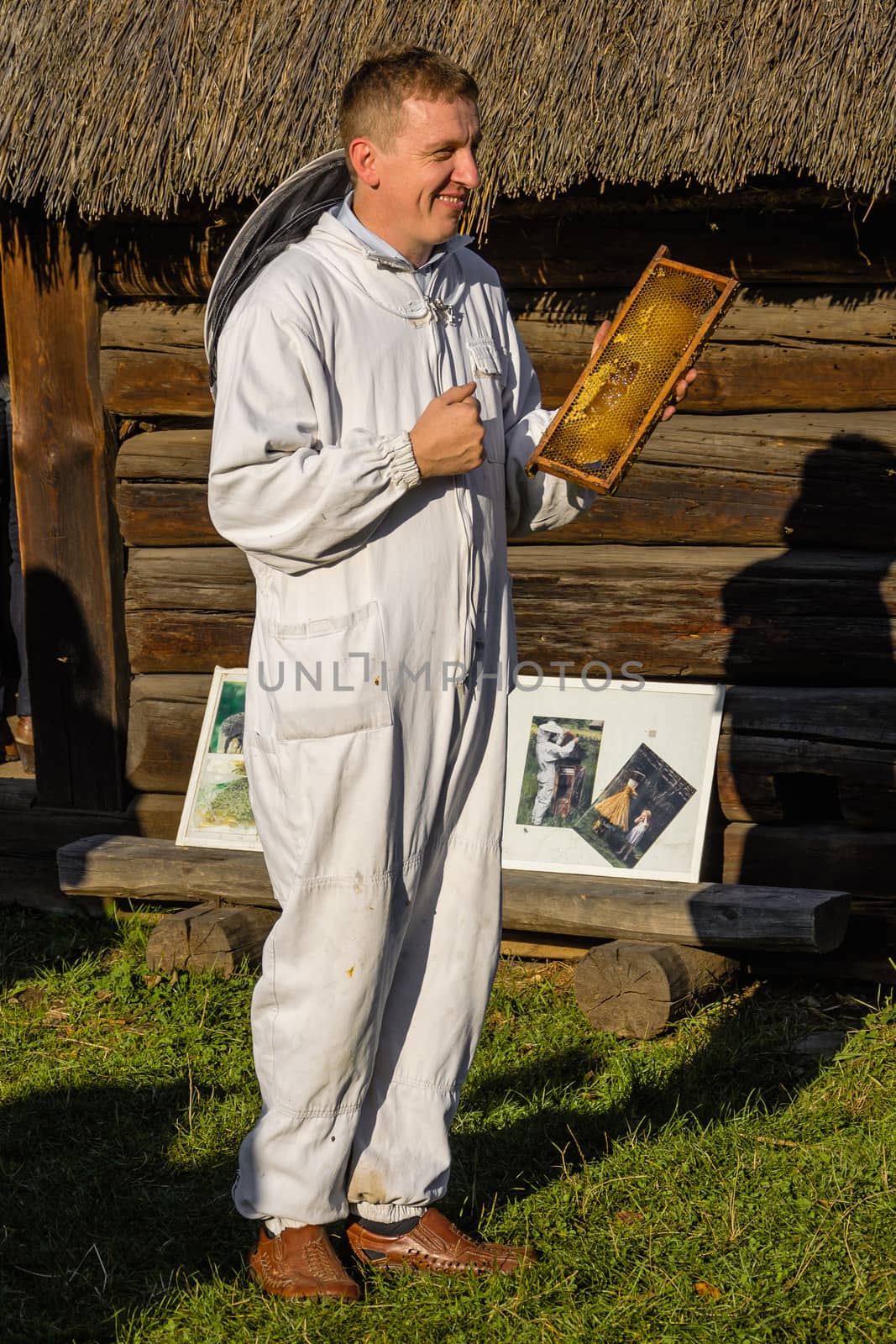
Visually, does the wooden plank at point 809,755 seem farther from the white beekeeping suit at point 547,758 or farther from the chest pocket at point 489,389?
the chest pocket at point 489,389

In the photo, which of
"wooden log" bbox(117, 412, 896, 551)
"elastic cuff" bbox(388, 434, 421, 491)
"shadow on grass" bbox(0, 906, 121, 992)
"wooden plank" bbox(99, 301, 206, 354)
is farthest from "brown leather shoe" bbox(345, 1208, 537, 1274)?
"wooden plank" bbox(99, 301, 206, 354)

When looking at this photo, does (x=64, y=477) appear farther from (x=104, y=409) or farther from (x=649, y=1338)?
(x=649, y=1338)

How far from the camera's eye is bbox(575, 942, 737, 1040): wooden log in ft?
13.9

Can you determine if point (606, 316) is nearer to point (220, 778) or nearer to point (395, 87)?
point (220, 778)

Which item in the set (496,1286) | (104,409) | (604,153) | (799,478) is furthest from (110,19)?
(496,1286)

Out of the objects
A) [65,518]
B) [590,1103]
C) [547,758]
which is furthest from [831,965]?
[65,518]

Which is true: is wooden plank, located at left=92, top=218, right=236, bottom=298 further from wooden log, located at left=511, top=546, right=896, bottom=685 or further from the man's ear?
the man's ear

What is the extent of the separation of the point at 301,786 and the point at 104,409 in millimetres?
3234

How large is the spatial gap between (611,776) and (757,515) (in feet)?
3.33

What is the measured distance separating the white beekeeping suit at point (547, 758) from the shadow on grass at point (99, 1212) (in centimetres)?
163

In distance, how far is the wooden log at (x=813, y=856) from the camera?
466 cm

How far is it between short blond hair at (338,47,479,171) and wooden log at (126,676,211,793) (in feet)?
10.6

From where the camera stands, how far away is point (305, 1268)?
2.66 m

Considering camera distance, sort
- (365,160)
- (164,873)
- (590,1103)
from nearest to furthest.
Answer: (365,160), (590,1103), (164,873)
